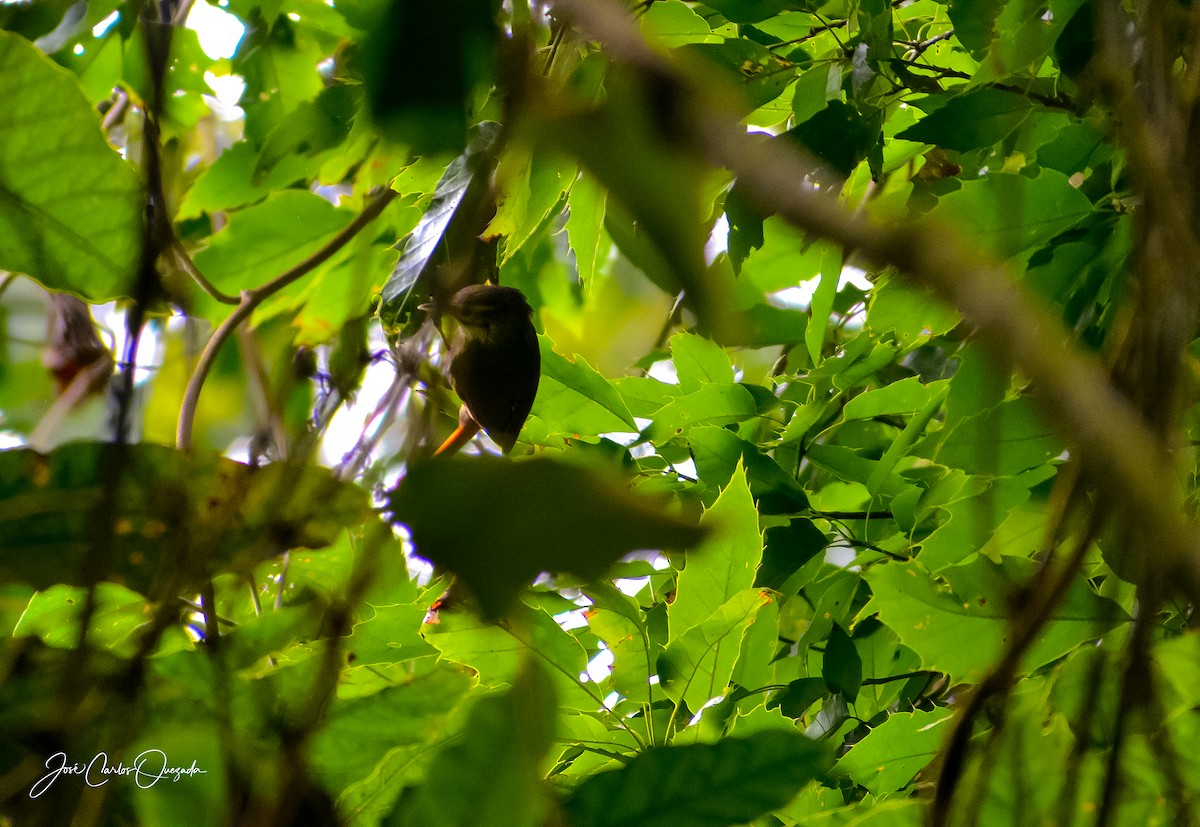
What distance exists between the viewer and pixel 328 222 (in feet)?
3.72

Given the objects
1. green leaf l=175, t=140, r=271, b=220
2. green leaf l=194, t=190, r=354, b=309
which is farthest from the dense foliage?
green leaf l=175, t=140, r=271, b=220

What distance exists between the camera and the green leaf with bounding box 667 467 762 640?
0.60m

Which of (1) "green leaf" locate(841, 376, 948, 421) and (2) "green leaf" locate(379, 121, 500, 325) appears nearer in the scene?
(2) "green leaf" locate(379, 121, 500, 325)

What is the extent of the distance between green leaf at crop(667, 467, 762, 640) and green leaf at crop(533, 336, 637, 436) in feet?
0.68

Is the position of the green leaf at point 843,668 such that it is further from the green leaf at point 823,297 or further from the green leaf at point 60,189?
the green leaf at point 60,189

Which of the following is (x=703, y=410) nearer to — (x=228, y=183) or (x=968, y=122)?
(x=968, y=122)

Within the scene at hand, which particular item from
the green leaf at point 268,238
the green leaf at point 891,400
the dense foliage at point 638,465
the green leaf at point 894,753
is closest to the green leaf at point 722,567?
the dense foliage at point 638,465

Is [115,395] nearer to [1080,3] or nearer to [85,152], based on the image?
[85,152]

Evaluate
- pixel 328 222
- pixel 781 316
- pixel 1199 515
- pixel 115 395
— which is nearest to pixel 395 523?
pixel 115 395

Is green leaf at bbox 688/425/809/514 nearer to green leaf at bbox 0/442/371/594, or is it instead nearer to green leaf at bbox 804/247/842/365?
green leaf at bbox 804/247/842/365

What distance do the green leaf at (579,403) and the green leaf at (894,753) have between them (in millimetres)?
319

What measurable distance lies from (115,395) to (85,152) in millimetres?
90

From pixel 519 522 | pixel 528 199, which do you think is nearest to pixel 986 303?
pixel 519 522

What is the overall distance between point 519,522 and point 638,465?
0.67m
